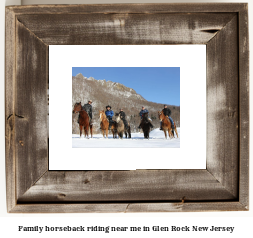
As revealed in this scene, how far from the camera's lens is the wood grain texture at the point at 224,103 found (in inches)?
25.5

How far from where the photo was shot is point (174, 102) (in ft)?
2.20

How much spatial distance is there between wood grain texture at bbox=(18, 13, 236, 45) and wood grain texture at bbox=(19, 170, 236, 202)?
43 centimetres

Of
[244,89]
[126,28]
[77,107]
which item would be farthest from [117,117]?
[244,89]

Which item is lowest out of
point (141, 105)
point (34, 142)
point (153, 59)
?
point (34, 142)

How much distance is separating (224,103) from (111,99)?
1.21 ft

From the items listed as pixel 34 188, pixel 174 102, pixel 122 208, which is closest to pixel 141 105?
pixel 174 102

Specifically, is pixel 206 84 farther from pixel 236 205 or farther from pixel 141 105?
pixel 236 205

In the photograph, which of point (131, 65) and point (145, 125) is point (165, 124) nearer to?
point (145, 125)

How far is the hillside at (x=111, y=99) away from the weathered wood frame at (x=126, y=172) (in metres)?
0.10

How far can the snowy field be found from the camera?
0.67 metres

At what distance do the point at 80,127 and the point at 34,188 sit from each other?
0.25 metres

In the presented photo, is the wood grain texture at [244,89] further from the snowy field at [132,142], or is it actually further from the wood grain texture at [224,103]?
the snowy field at [132,142]

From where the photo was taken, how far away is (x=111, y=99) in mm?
677
